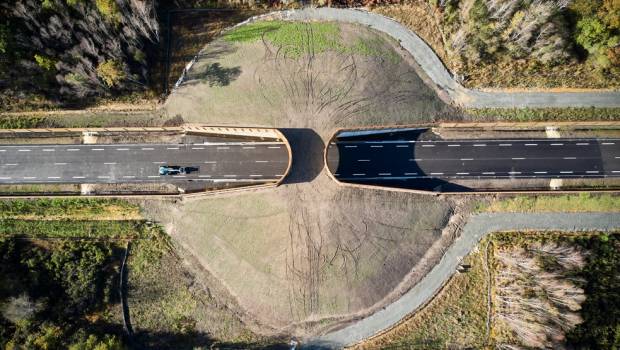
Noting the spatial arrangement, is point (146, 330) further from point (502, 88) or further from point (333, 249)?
point (502, 88)

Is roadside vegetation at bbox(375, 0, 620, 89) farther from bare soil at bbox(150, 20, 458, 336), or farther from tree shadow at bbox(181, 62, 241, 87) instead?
tree shadow at bbox(181, 62, 241, 87)

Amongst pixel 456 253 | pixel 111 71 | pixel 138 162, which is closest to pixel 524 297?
pixel 456 253

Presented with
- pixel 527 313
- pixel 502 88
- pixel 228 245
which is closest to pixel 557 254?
pixel 527 313

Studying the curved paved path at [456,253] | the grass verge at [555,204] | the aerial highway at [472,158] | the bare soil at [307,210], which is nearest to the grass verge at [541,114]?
the aerial highway at [472,158]

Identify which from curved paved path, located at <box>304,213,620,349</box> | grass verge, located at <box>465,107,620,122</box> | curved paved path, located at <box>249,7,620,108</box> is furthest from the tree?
grass verge, located at <box>465,107,620,122</box>

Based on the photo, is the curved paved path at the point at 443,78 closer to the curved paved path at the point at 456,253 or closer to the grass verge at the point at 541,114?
the grass verge at the point at 541,114

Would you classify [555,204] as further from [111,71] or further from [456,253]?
[111,71]
